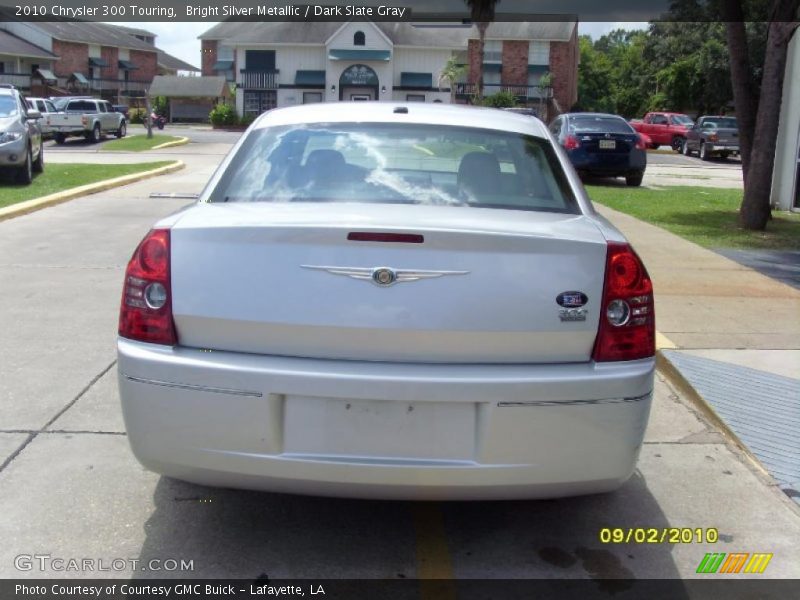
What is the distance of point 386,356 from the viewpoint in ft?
10.9

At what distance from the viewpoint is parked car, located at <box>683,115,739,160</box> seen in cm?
3488

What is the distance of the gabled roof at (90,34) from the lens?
67375 millimetres

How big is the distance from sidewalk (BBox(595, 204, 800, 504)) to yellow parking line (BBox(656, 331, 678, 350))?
11 millimetres

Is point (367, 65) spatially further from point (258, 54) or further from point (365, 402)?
point (365, 402)

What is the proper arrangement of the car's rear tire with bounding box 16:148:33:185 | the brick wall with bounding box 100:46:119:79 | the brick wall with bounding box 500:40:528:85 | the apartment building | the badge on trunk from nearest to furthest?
the badge on trunk
the car's rear tire with bounding box 16:148:33:185
the apartment building
the brick wall with bounding box 500:40:528:85
the brick wall with bounding box 100:46:119:79

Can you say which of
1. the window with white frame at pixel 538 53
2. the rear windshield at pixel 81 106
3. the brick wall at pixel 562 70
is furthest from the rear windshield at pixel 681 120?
the rear windshield at pixel 81 106

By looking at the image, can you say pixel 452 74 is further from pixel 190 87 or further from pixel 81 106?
pixel 81 106

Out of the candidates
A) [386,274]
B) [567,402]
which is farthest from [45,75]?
[567,402]

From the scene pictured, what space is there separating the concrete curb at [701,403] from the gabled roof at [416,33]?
175 ft

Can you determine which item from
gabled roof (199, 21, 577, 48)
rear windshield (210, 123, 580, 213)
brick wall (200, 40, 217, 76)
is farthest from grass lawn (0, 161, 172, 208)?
brick wall (200, 40, 217, 76)

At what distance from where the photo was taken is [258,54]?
59312 mm

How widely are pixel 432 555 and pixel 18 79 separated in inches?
2588

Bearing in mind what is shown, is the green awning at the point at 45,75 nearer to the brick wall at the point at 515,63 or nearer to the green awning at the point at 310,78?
the green awning at the point at 310,78

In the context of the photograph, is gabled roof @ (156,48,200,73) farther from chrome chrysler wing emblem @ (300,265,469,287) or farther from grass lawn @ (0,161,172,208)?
chrome chrysler wing emblem @ (300,265,469,287)
